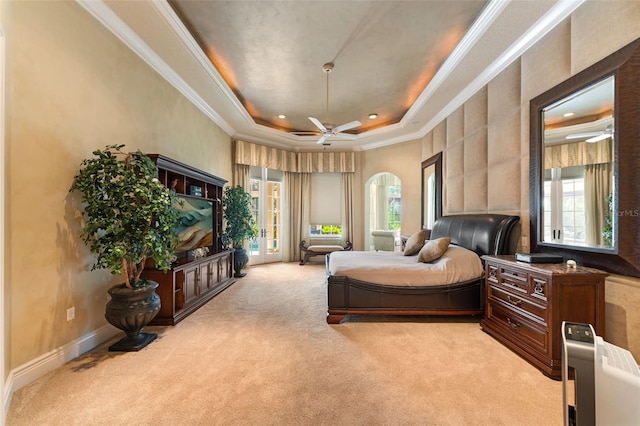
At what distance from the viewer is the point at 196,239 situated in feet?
12.4

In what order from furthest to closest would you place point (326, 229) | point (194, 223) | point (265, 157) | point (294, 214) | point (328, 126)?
1. point (326, 229)
2. point (294, 214)
3. point (265, 157)
4. point (328, 126)
5. point (194, 223)

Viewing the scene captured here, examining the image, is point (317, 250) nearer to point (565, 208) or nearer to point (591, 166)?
point (565, 208)

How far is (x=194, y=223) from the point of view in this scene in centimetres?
372

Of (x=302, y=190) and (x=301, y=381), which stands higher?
(x=302, y=190)

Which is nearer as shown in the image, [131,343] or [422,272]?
[131,343]

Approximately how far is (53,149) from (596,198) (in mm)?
4364

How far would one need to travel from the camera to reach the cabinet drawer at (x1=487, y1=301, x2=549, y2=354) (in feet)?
6.64

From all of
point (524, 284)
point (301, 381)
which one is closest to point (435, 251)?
point (524, 284)

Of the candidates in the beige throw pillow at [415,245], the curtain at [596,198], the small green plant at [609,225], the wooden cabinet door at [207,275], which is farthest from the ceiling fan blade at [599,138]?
the wooden cabinet door at [207,275]

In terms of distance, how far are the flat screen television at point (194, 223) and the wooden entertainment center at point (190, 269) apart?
0.11m

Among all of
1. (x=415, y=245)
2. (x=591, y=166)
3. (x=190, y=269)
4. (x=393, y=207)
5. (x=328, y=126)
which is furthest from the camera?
(x=393, y=207)

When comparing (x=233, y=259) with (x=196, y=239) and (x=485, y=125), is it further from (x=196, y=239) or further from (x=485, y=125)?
(x=485, y=125)

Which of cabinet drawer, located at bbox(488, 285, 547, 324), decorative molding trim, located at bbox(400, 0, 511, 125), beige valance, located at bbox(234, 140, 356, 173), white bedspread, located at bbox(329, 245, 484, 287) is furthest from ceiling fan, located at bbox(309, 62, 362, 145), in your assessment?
cabinet drawer, located at bbox(488, 285, 547, 324)

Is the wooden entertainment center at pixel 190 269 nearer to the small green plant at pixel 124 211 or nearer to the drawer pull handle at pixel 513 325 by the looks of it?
the small green plant at pixel 124 211
